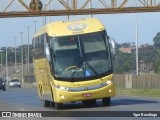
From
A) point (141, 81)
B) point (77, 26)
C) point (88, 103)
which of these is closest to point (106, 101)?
point (88, 103)

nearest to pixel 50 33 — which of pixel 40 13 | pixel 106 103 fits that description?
pixel 106 103

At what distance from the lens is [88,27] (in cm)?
2805

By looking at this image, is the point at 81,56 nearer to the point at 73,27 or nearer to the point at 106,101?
the point at 73,27

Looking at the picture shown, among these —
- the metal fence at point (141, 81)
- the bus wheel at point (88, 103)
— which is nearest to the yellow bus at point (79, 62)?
the bus wheel at point (88, 103)

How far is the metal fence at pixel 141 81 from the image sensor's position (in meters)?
72.0

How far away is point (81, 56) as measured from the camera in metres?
27.4

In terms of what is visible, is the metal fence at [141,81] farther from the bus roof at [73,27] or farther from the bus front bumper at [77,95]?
the bus front bumper at [77,95]

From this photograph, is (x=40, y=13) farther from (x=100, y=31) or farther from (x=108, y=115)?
(x=108, y=115)

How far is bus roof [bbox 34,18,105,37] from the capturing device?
27797mm

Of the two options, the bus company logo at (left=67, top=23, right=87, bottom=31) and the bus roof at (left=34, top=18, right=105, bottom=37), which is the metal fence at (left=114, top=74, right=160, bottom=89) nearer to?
the bus roof at (left=34, top=18, right=105, bottom=37)

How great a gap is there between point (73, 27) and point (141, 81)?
1836 inches

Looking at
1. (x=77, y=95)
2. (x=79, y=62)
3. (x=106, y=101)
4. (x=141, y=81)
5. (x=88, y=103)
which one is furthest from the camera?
(x=141, y=81)

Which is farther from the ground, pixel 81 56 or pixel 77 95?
pixel 81 56

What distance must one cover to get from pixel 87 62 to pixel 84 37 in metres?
1.14
